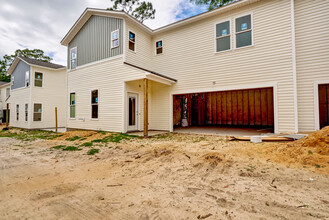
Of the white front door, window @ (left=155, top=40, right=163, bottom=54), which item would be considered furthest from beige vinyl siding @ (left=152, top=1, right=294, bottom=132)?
the white front door

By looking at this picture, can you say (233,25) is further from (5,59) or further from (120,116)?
(5,59)

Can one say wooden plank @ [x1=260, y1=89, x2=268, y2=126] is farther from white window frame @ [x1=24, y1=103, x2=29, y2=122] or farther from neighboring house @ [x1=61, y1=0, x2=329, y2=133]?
white window frame @ [x1=24, y1=103, x2=29, y2=122]

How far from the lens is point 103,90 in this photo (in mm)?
9875

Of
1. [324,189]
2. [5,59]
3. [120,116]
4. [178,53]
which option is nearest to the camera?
[324,189]

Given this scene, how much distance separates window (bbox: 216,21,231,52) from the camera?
8.09m

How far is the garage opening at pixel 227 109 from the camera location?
38.5ft

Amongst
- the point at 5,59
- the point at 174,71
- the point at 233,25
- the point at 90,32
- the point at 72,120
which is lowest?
the point at 72,120

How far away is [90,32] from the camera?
10.9 meters

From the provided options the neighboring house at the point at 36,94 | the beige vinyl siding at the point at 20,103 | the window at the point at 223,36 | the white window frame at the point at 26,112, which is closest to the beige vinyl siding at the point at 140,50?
the window at the point at 223,36

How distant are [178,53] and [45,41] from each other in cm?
2727

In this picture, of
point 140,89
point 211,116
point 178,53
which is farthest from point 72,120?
point 211,116

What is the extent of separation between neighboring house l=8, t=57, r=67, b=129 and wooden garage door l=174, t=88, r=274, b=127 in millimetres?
12639

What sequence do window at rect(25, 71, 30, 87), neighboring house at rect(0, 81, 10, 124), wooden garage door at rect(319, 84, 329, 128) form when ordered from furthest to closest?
neighboring house at rect(0, 81, 10, 124)
window at rect(25, 71, 30, 87)
wooden garage door at rect(319, 84, 329, 128)

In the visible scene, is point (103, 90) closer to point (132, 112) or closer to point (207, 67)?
point (132, 112)
